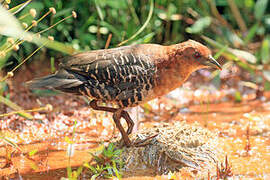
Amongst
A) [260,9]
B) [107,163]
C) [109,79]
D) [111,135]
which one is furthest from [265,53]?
[107,163]

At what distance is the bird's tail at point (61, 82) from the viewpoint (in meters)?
3.42

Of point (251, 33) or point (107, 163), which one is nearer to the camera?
point (107, 163)

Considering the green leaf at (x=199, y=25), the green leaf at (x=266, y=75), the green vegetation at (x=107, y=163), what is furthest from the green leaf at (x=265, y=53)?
the green vegetation at (x=107, y=163)

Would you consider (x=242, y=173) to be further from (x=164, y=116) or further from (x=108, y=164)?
(x=164, y=116)

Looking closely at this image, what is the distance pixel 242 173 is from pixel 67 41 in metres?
3.09

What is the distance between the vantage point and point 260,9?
595cm

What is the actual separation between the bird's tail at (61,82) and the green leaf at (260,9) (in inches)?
137

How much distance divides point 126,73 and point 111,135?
104 cm

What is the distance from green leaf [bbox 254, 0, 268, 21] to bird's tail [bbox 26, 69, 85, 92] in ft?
11.4

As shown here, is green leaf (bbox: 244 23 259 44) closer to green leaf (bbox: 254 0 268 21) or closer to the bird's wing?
green leaf (bbox: 254 0 268 21)

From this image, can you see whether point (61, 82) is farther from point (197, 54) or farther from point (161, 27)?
point (161, 27)

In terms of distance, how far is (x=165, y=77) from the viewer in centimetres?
359

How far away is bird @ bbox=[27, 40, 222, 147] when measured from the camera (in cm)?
347

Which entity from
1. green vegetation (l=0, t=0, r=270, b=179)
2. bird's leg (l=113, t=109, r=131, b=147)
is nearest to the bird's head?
bird's leg (l=113, t=109, r=131, b=147)
